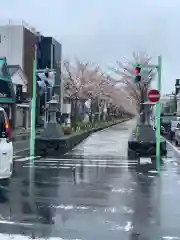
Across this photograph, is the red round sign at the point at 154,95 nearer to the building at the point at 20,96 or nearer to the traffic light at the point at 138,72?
the traffic light at the point at 138,72

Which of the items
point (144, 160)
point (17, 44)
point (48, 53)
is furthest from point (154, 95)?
point (48, 53)

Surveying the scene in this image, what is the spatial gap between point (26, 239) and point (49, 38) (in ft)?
174

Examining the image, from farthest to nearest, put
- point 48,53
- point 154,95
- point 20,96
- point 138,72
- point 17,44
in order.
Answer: point 48,53
point 17,44
point 20,96
point 138,72
point 154,95

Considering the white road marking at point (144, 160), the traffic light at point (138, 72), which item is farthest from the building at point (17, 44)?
the white road marking at point (144, 160)

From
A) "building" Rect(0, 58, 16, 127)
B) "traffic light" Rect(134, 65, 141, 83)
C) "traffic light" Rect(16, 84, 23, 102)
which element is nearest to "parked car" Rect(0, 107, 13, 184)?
"traffic light" Rect(134, 65, 141, 83)

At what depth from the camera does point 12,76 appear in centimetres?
4666

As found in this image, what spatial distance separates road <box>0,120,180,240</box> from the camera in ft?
20.5

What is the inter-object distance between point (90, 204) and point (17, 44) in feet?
145

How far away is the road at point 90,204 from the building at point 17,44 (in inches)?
1515

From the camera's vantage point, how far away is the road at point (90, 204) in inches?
247

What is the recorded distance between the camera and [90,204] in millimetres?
8148

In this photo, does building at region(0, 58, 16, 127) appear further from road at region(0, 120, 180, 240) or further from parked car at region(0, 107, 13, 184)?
parked car at region(0, 107, 13, 184)

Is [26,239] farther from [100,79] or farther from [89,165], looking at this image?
[100,79]

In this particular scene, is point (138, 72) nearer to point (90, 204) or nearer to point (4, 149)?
point (4, 149)
